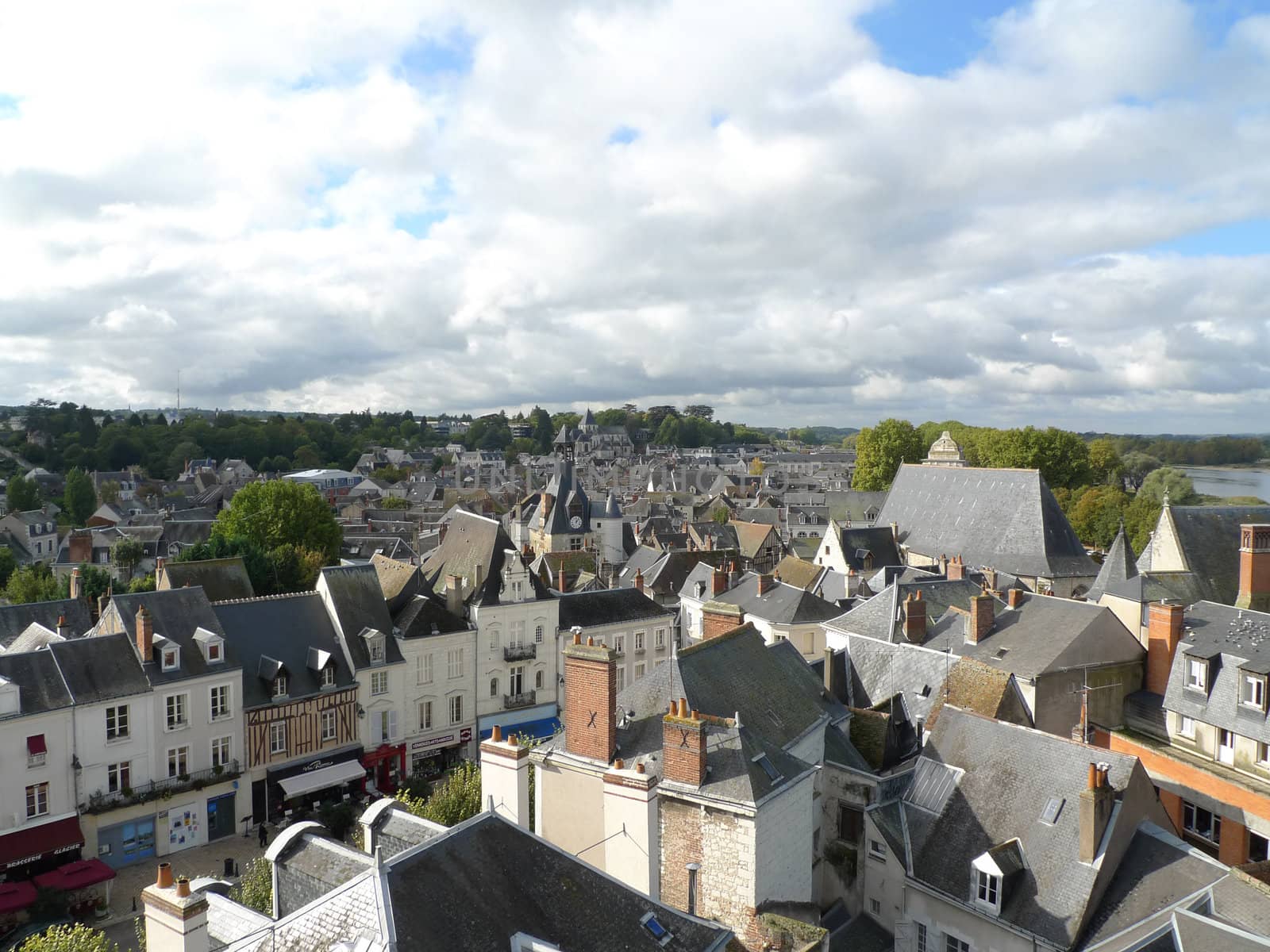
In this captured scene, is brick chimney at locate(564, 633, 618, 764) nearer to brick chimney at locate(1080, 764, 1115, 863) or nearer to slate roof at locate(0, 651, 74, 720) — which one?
brick chimney at locate(1080, 764, 1115, 863)

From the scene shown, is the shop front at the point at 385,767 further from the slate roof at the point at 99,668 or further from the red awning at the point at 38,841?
the red awning at the point at 38,841

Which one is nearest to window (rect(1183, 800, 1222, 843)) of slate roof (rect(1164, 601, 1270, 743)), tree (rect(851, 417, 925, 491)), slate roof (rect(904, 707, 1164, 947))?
slate roof (rect(1164, 601, 1270, 743))

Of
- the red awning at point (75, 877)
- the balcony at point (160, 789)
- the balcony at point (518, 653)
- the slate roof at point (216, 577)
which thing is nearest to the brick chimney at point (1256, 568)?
the balcony at point (518, 653)

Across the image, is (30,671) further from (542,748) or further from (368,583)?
(542,748)

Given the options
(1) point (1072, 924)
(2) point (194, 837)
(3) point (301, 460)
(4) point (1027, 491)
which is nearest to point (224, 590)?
(2) point (194, 837)

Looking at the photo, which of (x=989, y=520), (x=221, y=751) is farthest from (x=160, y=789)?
(x=989, y=520)
